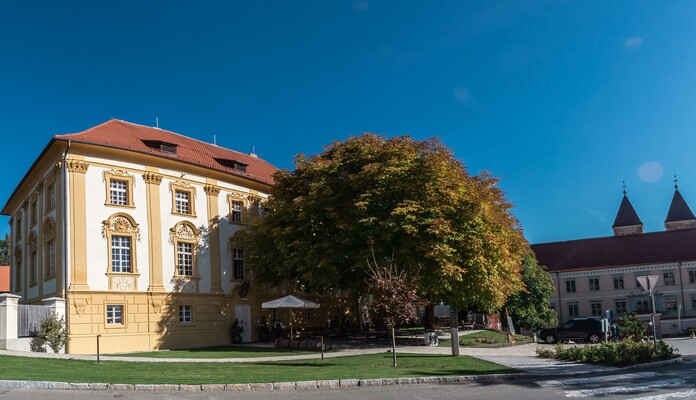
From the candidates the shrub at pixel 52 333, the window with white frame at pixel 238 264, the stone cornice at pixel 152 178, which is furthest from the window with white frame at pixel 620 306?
the shrub at pixel 52 333

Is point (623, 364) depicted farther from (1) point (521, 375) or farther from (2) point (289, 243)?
(2) point (289, 243)

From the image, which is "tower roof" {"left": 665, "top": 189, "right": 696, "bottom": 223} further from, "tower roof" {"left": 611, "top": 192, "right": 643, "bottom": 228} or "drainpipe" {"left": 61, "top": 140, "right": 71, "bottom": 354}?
"drainpipe" {"left": 61, "top": 140, "right": 71, "bottom": 354}

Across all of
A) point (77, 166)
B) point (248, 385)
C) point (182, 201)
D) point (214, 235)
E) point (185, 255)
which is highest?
point (77, 166)

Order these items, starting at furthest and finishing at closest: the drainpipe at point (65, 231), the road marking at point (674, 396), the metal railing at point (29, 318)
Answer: the drainpipe at point (65, 231) < the metal railing at point (29, 318) < the road marking at point (674, 396)

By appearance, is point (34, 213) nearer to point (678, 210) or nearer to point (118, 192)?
point (118, 192)

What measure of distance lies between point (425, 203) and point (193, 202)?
1471 centimetres

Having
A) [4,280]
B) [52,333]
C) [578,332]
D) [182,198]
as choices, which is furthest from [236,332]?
[4,280]

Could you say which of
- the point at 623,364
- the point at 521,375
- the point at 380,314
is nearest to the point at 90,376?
the point at 380,314

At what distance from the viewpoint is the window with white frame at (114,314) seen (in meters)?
30.1

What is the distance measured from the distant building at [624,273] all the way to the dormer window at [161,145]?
56134 millimetres

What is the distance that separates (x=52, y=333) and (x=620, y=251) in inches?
2708

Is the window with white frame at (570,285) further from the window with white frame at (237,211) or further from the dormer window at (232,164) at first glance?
the window with white frame at (237,211)

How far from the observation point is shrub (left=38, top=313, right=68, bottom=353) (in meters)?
25.9

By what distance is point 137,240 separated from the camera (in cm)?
3216
